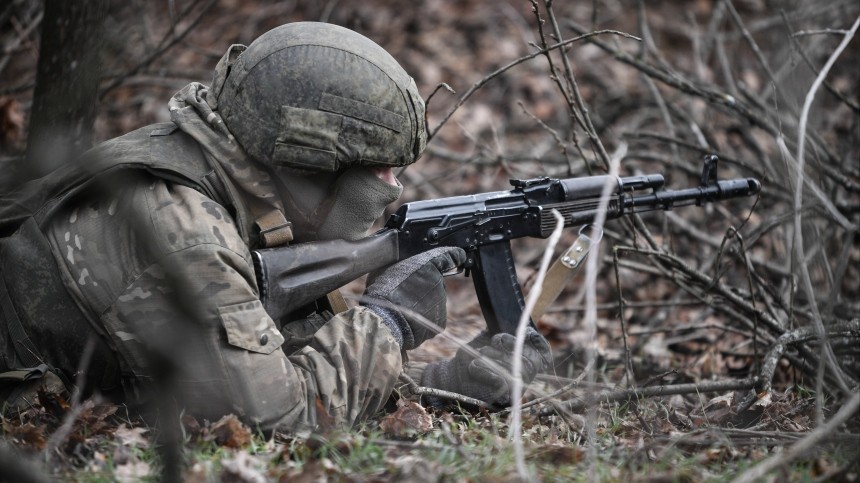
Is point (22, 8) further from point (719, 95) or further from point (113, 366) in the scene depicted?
point (719, 95)

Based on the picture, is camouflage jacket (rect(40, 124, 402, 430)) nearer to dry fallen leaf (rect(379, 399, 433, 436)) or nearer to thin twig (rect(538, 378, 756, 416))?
dry fallen leaf (rect(379, 399, 433, 436))

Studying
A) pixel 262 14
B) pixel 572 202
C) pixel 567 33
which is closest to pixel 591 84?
pixel 567 33

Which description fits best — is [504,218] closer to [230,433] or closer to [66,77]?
[230,433]

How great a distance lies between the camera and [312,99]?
313cm

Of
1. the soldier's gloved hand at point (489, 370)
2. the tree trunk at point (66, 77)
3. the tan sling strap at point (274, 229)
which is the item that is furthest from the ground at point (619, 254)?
the tree trunk at point (66, 77)

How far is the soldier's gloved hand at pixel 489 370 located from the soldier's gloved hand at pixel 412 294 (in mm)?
245

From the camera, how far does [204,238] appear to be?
287 centimetres

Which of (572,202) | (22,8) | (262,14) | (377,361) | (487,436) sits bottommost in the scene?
(487,436)

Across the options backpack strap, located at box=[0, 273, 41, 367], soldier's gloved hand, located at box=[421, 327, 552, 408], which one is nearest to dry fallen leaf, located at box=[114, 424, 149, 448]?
backpack strap, located at box=[0, 273, 41, 367]

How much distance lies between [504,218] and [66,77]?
7.19 ft

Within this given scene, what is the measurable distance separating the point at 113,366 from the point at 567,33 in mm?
6425

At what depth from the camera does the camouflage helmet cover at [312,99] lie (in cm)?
312

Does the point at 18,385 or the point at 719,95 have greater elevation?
the point at 719,95

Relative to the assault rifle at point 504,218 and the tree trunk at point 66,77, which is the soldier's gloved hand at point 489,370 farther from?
the tree trunk at point 66,77
